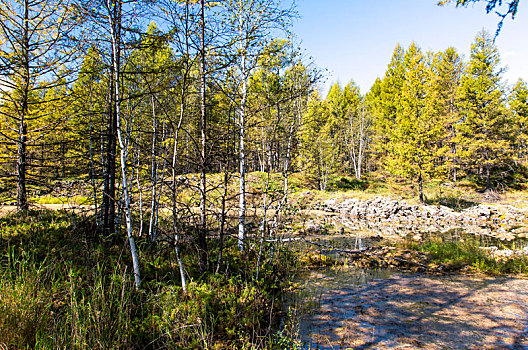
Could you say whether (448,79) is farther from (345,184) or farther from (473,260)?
(473,260)

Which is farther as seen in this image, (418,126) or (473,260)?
(418,126)

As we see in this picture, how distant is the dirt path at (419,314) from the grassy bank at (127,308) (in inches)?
34.9

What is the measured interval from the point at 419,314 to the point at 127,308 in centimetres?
444

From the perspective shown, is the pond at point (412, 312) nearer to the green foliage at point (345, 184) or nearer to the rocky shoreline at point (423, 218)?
the rocky shoreline at point (423, 218)

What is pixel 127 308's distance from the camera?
3.09 metres

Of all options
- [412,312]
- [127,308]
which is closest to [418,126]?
[412,312]

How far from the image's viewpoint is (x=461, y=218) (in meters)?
15.9

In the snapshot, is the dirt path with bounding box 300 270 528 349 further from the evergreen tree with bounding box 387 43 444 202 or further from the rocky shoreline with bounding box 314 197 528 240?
the evergreen tree with bounding box 387 43 444 202

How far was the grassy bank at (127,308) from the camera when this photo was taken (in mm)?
2461

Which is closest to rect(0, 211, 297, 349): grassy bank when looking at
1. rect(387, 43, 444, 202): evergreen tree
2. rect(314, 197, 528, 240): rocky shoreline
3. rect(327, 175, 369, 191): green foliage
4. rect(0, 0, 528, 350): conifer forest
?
rect(0, 0, 528, 350): conifer forest

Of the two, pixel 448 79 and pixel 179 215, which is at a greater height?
pixel 448 79

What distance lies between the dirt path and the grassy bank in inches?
34.9

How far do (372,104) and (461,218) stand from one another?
23.8 metres

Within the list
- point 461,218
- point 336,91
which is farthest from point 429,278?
point 336,91
